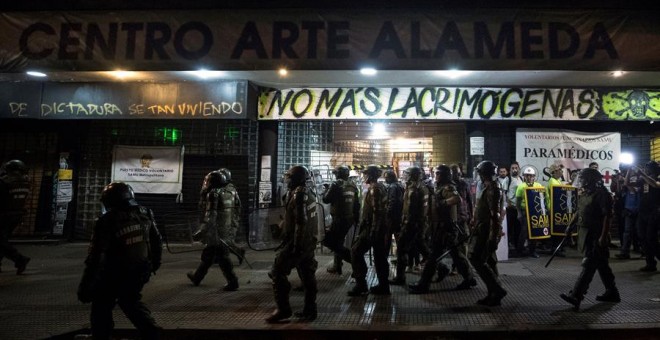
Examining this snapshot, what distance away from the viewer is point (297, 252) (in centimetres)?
534

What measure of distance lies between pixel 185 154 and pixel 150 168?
1029mm

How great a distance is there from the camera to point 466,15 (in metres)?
4.95

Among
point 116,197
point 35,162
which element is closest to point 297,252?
point 116,197

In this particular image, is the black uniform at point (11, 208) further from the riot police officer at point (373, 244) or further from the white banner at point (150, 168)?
the riot police officer at point (373, 244)

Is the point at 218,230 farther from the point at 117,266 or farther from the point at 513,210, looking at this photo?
the point at 513,210

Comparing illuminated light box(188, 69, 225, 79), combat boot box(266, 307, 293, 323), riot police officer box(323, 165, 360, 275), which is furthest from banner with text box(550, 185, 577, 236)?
illuminated light box(188, 69, 225, 79)

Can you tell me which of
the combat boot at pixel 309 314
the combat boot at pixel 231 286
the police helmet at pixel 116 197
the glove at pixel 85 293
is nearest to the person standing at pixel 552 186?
the combat boot at pixel 309 314

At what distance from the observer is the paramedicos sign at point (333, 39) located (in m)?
4.82

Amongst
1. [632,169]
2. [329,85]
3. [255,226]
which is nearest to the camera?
[632,169]

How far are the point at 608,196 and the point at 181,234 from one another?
9.97 metres

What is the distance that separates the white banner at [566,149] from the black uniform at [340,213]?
6.17 metres

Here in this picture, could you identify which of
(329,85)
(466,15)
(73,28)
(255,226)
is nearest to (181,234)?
(255,226)

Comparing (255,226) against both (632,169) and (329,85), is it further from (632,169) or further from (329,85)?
(632,169)

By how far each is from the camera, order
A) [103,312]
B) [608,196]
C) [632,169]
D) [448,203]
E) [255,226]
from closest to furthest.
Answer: [103,312] → [608,196] → [448,203] → [632,169] → [255,226]
